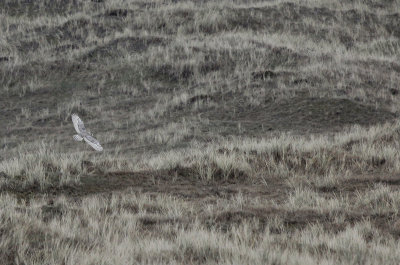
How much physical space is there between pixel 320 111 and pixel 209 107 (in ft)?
10.1

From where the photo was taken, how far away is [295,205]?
307 inches

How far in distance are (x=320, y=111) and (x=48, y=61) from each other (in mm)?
10965

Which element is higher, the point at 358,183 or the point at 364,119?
the point at 358,183

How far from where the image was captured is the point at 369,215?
7156 millimetres

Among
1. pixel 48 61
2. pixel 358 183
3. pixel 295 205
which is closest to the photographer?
pixel 295 205

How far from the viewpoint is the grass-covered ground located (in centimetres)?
589

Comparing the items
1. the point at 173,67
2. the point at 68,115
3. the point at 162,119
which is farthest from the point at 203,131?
→ the point at 173,67

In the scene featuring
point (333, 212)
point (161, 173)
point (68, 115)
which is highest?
point (333, 212)

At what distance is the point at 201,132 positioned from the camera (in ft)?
52.3

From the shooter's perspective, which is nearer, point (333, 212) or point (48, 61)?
point (333, 212)

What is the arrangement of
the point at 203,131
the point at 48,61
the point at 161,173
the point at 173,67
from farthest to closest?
the point at 48,61 → the point at 173,67 → the point at 203,131 → the point at 161,173

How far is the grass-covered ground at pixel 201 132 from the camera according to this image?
589 cm

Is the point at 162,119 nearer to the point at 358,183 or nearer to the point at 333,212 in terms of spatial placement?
the point at 358,183

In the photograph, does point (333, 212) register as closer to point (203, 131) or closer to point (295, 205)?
point (295, 205)
